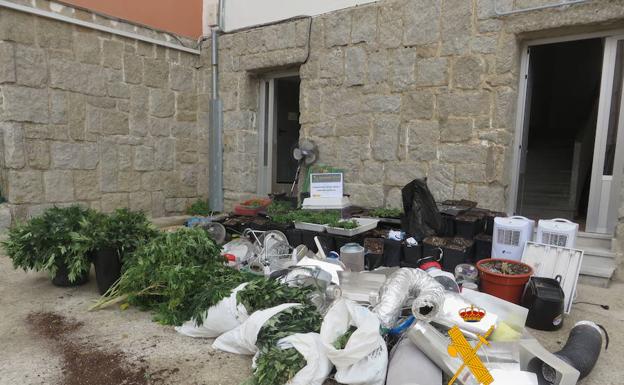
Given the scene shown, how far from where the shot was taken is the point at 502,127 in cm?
425

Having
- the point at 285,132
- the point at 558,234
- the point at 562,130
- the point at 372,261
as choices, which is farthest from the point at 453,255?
the point at 562,130

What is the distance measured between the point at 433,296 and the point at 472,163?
2583 mm

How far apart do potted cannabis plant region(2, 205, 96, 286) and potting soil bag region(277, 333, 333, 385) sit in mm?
2006

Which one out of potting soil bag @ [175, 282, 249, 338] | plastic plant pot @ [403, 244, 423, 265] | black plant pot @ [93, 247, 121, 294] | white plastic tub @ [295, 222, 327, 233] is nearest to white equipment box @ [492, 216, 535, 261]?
plastic plant pot @ [403, 244, 423, 265]

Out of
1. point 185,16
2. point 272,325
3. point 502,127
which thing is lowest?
point 272,325

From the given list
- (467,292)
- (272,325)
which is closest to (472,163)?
(467,292)

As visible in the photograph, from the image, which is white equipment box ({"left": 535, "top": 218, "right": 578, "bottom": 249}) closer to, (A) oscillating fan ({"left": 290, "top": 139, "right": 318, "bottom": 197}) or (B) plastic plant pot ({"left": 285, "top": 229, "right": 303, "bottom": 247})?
(B) plastic plant pot ({"left": 285, "top": 229, "right": 303, "bottom": 247})

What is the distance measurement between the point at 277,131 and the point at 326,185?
2368mm

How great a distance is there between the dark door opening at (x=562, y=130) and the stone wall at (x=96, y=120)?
499 centimetres

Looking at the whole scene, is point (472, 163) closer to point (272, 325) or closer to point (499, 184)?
point (499, 184)

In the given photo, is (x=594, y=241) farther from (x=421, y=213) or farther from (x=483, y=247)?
(x=421, y=213)

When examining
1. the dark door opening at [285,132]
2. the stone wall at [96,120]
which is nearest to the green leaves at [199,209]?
the stone wall at [96,120]

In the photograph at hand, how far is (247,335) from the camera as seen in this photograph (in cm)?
222

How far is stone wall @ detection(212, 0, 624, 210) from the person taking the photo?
421 cm
